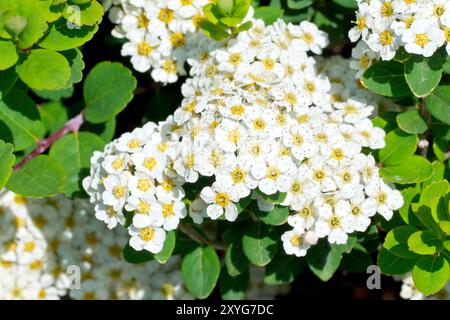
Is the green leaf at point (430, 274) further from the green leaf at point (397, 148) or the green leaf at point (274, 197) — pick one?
the green leaf at point (274, 197)

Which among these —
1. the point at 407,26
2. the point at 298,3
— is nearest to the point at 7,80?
the point at 298,3

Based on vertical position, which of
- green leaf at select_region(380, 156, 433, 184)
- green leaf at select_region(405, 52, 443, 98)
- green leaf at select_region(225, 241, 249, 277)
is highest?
green leaf at select_region(405, 52, 443, 98)

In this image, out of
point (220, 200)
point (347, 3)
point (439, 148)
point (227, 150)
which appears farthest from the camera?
point (347, 3)

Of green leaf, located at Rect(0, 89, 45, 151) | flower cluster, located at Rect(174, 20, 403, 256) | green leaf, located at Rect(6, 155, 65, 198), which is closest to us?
flower cluster, located at Rect(174, 20, 403, 256)

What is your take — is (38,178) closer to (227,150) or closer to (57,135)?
(57,135)

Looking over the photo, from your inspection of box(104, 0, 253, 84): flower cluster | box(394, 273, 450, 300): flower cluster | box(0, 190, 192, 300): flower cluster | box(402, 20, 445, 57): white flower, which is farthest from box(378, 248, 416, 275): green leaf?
box(104, 0, 253, 84): flower cluster

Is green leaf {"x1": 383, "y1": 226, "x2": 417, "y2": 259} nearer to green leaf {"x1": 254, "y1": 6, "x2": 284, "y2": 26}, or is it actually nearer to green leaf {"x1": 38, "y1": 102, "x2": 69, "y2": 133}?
green leaf {"x1": 254, "y1": 6, "x2": 284, "y2": 26}

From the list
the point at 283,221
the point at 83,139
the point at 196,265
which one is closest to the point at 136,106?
the point at 83,139

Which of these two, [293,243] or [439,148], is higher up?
[439,148]
